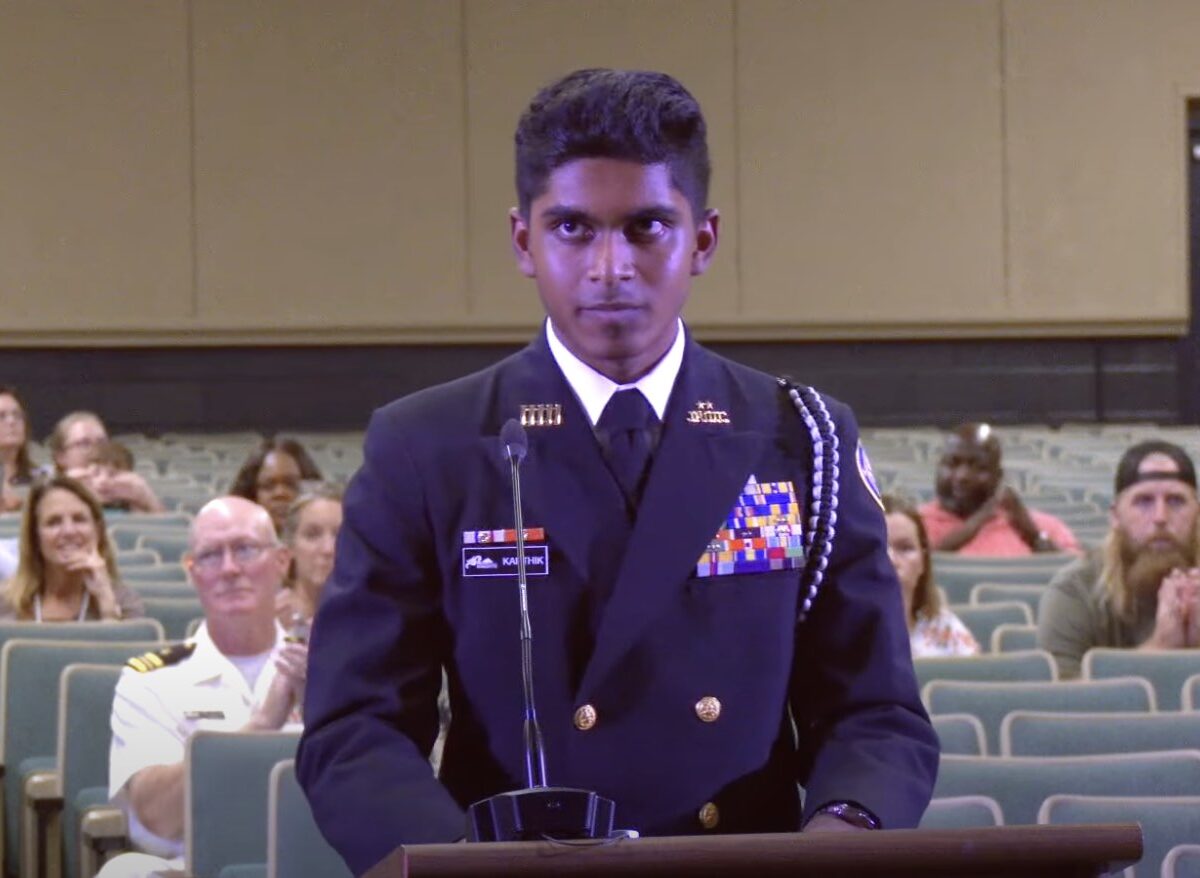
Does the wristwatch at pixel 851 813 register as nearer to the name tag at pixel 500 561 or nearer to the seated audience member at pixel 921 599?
the name tag at pixel 500 561

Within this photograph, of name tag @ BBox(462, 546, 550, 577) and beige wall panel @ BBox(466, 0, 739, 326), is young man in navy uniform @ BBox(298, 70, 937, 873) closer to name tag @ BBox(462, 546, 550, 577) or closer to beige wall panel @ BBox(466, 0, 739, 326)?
name tag @ BBox(462, 546, 550, 577)

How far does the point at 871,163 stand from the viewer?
16.6 meters

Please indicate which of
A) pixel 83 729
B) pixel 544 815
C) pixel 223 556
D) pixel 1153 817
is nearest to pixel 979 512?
pixel 223 556

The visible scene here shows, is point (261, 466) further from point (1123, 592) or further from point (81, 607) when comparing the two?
point (1123, 592)

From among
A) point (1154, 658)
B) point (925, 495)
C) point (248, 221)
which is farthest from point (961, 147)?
point (1154, 658)

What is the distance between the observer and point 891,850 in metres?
1.47

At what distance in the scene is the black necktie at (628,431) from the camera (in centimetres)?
194

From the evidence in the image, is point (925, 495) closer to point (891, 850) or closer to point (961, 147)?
point (961, 147)

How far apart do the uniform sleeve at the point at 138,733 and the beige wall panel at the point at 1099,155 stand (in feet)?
42.4

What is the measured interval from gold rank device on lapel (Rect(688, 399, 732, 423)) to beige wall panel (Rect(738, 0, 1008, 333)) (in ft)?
48.1

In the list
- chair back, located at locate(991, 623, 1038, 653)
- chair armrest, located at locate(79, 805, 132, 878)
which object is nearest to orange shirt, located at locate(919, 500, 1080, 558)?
chair back, located at locate(991, 623, 1038, 653)

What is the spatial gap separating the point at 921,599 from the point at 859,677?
13.4 feet

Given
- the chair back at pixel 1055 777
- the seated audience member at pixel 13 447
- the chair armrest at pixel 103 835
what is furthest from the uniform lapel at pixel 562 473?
the seated audience member at pixel 13 447

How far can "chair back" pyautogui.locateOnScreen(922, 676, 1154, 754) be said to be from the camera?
192 inches
